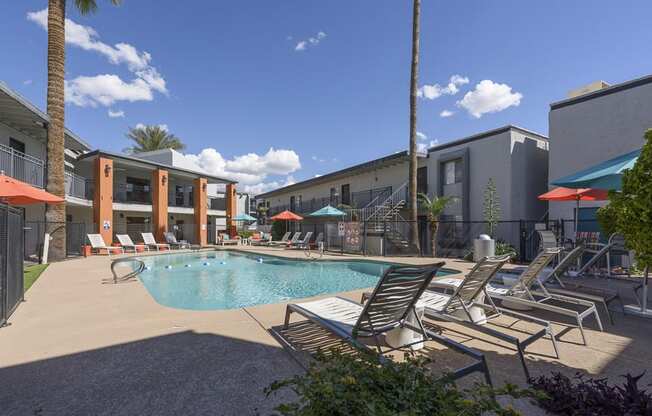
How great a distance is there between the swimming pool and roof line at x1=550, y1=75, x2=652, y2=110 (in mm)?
9059

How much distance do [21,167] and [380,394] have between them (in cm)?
1854

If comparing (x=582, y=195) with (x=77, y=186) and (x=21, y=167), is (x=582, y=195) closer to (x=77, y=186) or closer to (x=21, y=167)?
(x=21, y=167)

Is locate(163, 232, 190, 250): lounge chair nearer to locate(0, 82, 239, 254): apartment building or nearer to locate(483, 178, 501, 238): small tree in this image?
locate(0, 82, 239, 254): apartment building

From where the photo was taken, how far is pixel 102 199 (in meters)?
17.4

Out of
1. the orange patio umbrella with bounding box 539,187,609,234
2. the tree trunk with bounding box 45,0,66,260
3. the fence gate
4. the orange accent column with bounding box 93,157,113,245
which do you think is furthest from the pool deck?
the orange accent column with bounding box 93,157,113,245

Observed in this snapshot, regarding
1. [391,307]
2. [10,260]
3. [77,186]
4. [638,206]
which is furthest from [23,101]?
[638,206]

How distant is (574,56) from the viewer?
10672 mm

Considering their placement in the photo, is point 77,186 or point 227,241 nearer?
point 77,186

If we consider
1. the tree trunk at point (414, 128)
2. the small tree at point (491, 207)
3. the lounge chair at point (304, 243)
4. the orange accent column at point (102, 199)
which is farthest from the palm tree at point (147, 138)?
the small tree at point (491, 207)

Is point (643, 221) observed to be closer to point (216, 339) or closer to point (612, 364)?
point (612, 364)

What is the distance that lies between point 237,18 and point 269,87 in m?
6.59

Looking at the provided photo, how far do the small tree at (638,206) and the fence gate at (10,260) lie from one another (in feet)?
24.9

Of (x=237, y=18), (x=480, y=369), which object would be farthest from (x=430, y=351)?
(x=237, y=18)

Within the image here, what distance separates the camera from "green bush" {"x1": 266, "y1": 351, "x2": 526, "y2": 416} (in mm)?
1335
